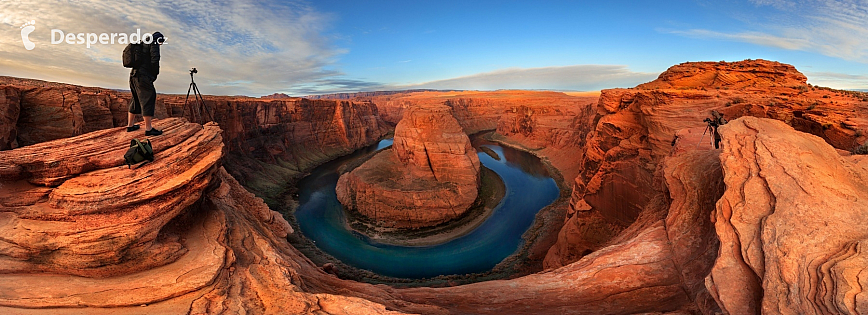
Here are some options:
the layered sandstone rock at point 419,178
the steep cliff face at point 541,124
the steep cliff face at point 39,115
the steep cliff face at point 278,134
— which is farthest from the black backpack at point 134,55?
the steep cliff face at point 541,124

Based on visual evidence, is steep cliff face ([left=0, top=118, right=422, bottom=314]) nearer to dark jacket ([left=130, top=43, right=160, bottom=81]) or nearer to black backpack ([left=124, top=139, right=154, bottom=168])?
black backpack ([left=124, top=139, right=154, bottom=168])

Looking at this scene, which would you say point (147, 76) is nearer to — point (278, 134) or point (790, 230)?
point (790, 230)

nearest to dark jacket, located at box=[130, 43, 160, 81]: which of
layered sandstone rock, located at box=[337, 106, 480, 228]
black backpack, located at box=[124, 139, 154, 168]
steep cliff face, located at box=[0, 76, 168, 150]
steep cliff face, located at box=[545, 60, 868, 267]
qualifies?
black backpack, located at box=[124, 139, 154, 168]

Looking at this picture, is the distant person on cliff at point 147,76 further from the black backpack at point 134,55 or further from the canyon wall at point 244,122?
the canyon wall at point 244,122

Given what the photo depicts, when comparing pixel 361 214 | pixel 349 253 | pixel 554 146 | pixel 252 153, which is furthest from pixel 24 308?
A: pixel 554 146

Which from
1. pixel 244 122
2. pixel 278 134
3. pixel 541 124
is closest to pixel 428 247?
pixel 244 122
